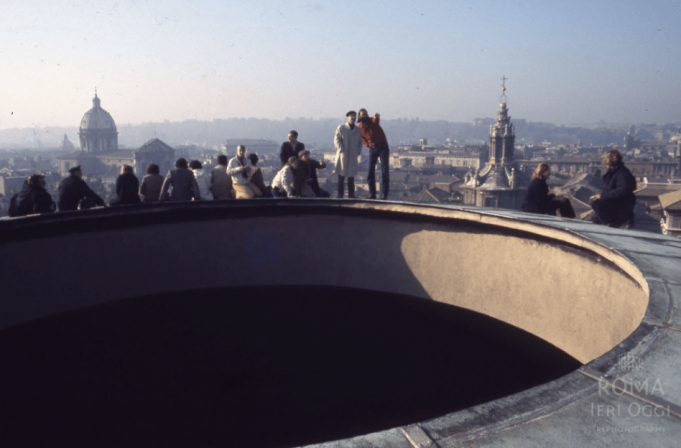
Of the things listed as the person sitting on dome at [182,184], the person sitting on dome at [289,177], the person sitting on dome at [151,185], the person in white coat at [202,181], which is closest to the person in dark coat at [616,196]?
the person sitting on dome at [289,177]

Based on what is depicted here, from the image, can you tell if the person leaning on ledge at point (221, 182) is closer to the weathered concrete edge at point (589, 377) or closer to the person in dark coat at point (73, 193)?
the person in dark coat at point (73, 193)

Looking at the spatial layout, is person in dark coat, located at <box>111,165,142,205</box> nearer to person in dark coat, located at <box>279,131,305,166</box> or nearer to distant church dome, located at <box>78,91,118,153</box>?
person in dark coat, located at <box>279,131,305,166</box>

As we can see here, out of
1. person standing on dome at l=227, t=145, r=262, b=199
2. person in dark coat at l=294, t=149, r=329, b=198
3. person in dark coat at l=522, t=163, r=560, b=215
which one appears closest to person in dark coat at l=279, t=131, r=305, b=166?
person in dark coat at l=294, t=149, r=329, b=198

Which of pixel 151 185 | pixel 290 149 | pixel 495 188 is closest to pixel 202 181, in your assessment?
pixel 151 185

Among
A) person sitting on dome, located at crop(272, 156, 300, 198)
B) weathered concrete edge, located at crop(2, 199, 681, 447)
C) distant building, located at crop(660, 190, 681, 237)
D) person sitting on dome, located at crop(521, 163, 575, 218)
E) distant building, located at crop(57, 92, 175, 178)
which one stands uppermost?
distant building, located at crop(57, 92, 175, 178)

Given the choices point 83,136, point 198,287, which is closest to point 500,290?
point 198,287

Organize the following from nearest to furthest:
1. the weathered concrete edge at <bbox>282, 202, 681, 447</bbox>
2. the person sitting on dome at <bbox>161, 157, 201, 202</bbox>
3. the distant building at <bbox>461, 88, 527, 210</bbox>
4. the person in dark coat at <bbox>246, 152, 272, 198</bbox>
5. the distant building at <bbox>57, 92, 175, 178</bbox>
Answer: the weathered concrete edge at <bbox>282, 202, 681, 447</bbox>, the person sitting on dome at <bbox>161, 157, 201, 202</bbox>, the person in dark coat at <bbox>246, 152, 272, 198</bbox>, the distant building at <bbox>461, 88, 527, 210</bbox>, the distant building at <bbox>57, 92, 175, 178</bbox>

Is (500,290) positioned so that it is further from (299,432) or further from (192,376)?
(192,376)
